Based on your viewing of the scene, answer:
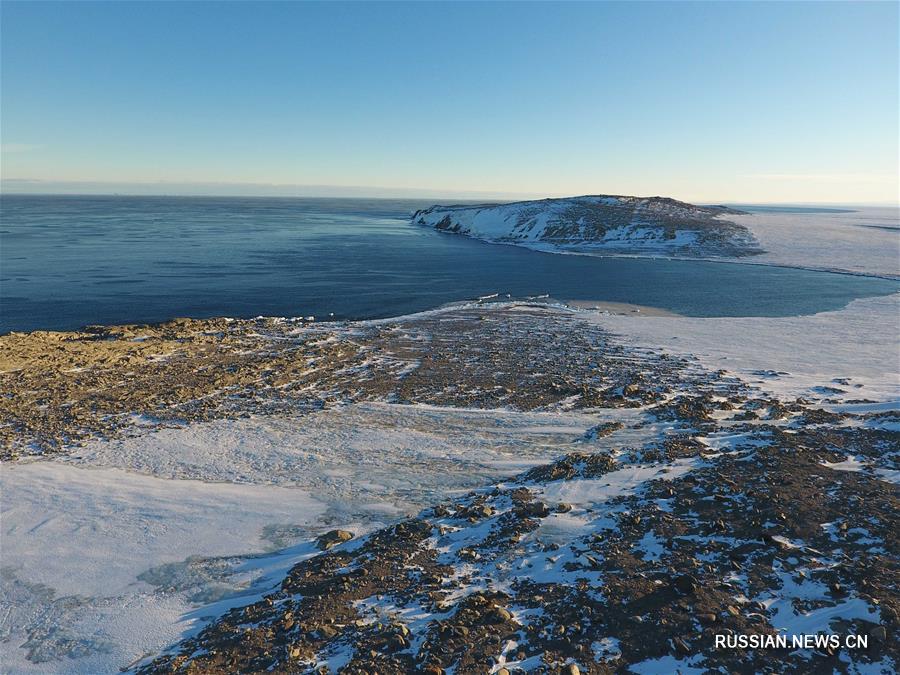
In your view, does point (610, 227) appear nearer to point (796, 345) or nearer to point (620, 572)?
point (796, 345)

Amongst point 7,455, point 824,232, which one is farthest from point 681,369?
point 824,232

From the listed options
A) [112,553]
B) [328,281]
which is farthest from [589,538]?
[328,281]

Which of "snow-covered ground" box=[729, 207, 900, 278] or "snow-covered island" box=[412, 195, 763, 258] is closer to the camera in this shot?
"snow-covered ground" box=[729, 207, 900, 278]

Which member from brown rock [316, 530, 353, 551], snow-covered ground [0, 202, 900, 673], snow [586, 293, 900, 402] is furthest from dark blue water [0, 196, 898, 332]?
brown rock [316, 530, 353, 551]

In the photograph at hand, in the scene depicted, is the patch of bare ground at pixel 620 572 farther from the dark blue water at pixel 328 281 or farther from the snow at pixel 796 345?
the dark blue water at pixel 328 281

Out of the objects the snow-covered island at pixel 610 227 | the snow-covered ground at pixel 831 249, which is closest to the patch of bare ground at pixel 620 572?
the snow-covered ground at pixel 831 249

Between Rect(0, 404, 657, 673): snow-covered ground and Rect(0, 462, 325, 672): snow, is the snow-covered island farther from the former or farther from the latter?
Rect(0, 462, 325, 672): snow

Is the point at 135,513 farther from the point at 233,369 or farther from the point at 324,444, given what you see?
the point at 233,369
